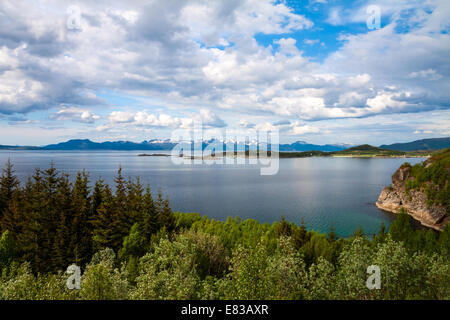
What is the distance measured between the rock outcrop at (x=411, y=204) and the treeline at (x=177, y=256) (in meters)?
18.6

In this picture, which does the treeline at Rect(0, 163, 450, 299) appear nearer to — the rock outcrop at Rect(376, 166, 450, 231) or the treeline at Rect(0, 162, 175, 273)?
the treeline at Rect(0, 162, 175, 273)

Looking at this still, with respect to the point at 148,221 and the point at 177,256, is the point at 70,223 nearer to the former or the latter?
the point at 148,221

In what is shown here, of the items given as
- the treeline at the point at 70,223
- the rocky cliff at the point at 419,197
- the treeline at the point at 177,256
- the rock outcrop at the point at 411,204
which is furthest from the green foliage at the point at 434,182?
the treeline at the point at 70,223

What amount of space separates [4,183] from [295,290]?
221ft

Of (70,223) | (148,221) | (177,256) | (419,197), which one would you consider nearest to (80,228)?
(70,223)

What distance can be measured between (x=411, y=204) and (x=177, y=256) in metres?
84.0

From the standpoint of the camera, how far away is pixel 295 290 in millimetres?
20703

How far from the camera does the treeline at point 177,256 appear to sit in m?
20.2

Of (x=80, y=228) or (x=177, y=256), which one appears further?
(x=80, y=228)

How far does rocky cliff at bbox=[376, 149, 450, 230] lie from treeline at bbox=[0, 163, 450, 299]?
62.4ft

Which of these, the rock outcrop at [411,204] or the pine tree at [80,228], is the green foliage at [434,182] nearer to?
the rock outcrop at [411,204]

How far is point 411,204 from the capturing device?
82.4 metres

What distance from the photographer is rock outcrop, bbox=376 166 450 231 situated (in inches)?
2815
